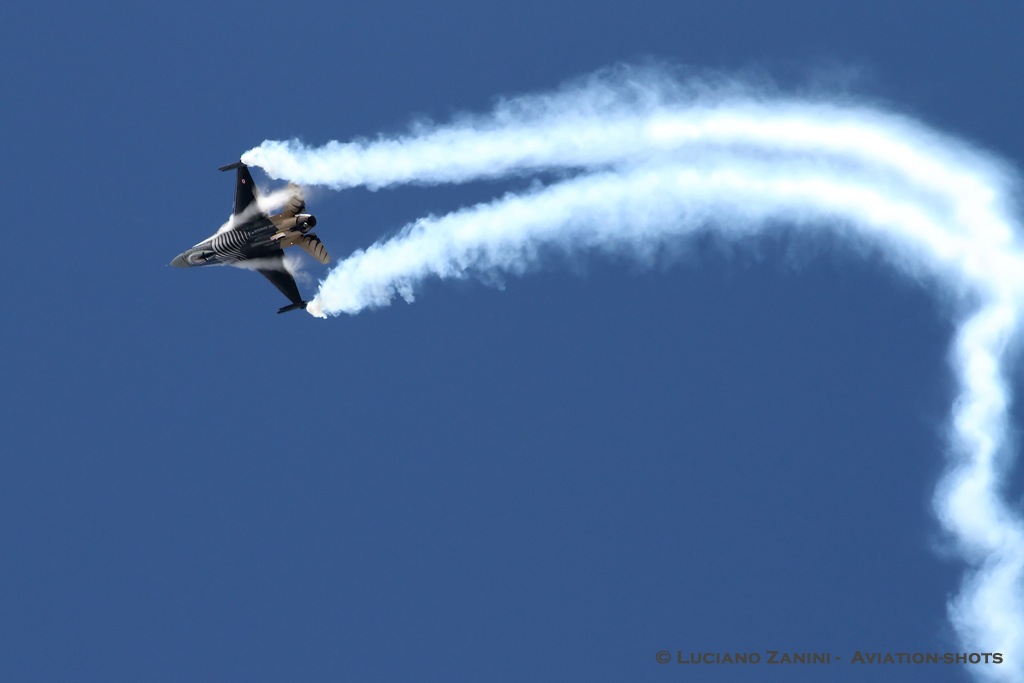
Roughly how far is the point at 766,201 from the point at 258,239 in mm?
18634

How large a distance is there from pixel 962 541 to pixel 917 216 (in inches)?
444

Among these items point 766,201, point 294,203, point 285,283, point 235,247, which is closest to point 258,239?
point 235,247

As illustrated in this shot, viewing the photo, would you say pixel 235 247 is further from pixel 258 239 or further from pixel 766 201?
pixel 766 201

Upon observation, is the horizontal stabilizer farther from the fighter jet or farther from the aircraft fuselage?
the aircraft fuselage

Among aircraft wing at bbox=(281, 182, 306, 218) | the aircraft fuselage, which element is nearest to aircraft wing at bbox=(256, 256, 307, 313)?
the aircraft fuselage

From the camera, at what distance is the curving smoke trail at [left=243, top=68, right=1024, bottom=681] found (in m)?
51.2

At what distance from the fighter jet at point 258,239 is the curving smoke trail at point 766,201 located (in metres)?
1.30

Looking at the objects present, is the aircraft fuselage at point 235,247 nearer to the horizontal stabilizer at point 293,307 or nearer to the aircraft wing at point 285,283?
the aircraft wing at point 285,283

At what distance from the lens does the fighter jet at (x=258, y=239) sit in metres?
55.6

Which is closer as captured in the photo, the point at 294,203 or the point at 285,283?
the point at 294,203

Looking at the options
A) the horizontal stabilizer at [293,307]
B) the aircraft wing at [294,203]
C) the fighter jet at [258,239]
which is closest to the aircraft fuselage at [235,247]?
the fighter jet at [258,239]

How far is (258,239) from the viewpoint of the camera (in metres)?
56.3

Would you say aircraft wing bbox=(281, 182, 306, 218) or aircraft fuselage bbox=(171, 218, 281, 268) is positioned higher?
aircraft wing bbox=(281, 182, 306, 218)

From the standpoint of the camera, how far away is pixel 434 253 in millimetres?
55781
